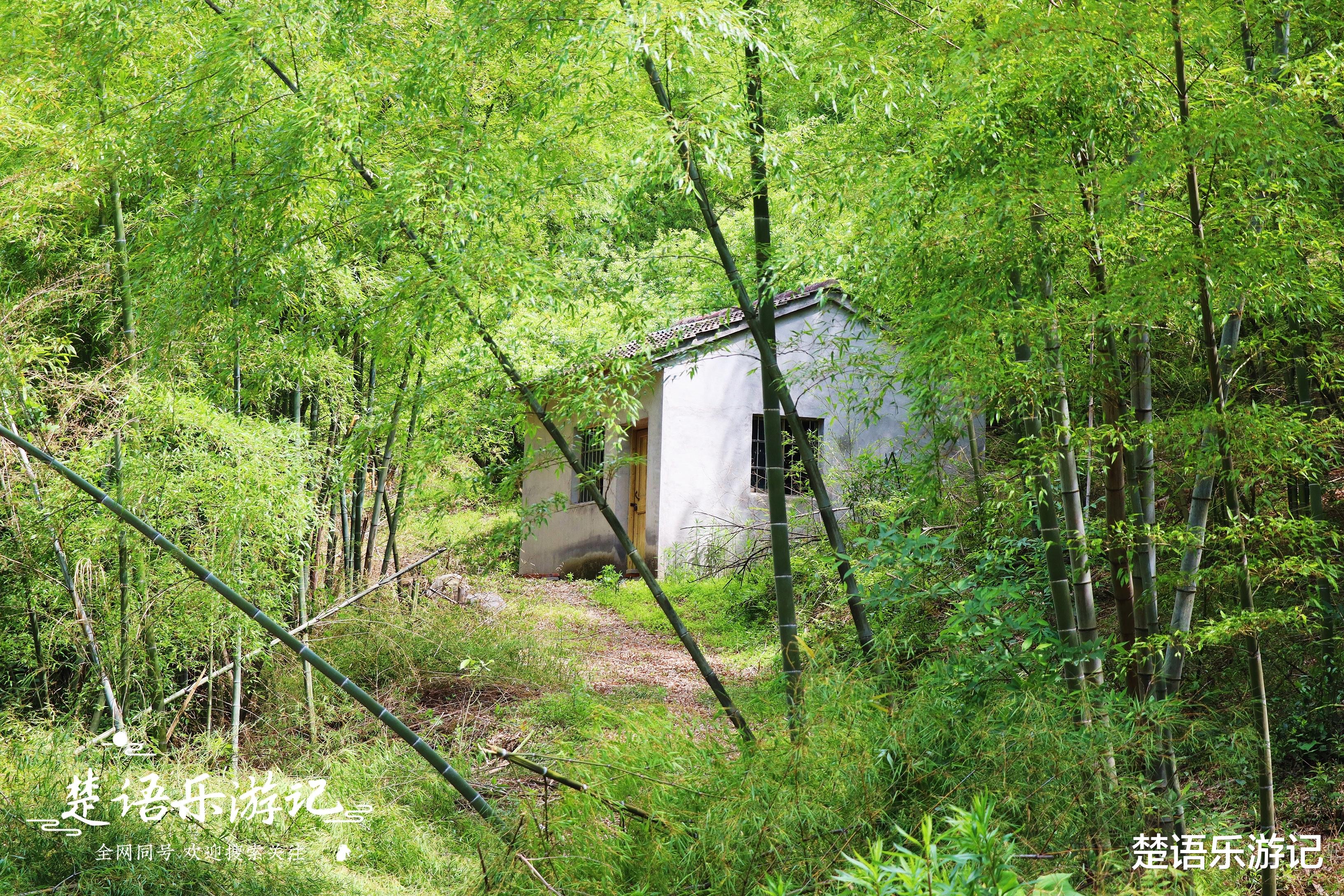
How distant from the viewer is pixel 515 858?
290 cm

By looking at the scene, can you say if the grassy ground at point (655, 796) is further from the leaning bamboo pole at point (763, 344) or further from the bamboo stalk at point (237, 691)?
the leaning bamboo pole at point (763, 344)

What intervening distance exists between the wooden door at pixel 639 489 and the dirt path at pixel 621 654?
1.12 metres

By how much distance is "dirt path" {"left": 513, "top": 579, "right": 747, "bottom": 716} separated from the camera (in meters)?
6.10

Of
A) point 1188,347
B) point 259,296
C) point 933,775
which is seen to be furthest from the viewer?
point 1188,347

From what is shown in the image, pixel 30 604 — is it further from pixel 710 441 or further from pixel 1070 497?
pixel 710 441

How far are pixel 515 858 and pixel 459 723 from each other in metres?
2.38

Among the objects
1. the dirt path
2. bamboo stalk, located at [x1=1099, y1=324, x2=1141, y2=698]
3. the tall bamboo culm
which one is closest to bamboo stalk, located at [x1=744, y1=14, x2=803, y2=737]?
bamboo stalk, located at [x1=1099, y1=324, x2=1141, y2=698]

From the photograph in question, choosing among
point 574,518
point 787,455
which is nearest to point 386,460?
point 787,455

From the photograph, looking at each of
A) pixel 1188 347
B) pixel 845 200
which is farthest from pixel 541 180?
pixel 1188 347

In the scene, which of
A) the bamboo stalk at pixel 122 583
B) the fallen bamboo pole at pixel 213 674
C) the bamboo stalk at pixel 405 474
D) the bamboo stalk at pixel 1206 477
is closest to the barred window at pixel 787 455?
the bamboo stalk at pixel 405 474

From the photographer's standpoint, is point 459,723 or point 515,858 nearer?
point 515,858

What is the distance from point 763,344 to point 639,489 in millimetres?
7051

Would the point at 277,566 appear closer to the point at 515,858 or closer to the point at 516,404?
the point at 516,404

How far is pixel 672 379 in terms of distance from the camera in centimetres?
427
